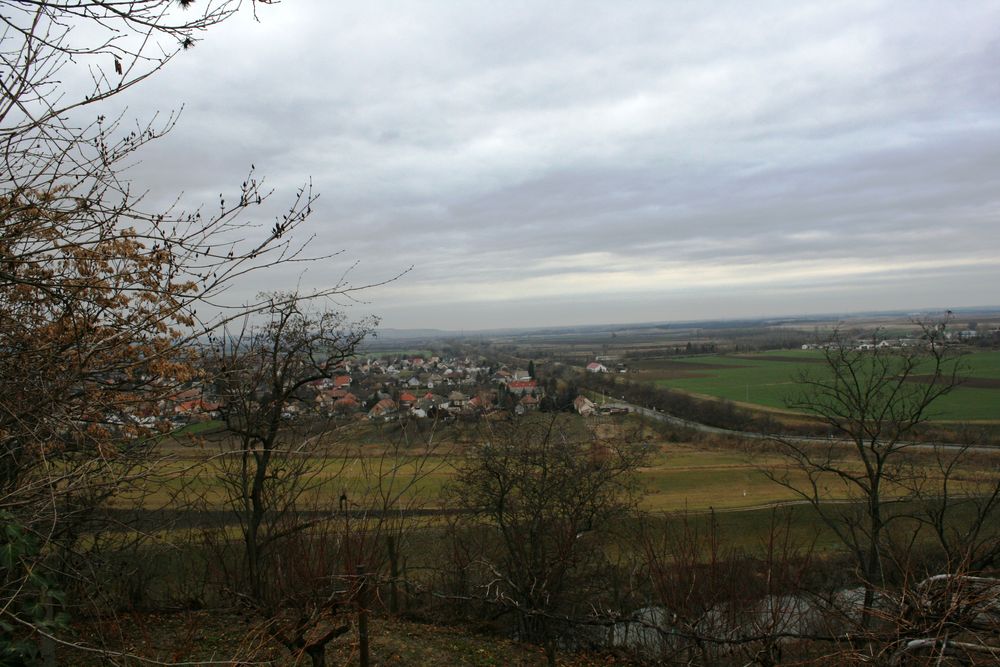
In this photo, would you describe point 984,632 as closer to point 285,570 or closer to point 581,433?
point 285,570

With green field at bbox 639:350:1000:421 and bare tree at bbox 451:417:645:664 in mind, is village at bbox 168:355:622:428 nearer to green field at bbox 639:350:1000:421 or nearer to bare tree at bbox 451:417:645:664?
bare tree at bbox 451:417:645:664

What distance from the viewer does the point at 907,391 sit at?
1166 cm

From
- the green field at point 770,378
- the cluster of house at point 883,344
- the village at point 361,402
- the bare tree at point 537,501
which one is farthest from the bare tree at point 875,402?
the village at point 361,402

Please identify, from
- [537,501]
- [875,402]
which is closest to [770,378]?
[875,402]

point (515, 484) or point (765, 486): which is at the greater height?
point (515, 484)

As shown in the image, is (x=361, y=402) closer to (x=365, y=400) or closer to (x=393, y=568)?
(x=365, y=400)

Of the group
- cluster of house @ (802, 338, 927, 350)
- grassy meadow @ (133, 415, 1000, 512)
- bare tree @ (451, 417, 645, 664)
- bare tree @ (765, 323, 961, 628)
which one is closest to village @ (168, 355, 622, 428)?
grassy meadow @ (133, 415, 1000, 512)

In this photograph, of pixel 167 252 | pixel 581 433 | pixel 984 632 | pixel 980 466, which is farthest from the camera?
pixel 980 466

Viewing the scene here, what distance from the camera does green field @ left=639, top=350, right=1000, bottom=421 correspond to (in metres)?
26.8

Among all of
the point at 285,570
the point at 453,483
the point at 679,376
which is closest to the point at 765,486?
the point at 453,483

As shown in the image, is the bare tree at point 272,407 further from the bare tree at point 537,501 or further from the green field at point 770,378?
the green field at point 770,378

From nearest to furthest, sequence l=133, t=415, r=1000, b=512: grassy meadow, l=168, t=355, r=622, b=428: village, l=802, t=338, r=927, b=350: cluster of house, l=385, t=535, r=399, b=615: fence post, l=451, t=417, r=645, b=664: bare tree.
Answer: l=168, t=355, r=622, b=428: village, l=385, t=535, r=399, b=615: fence post, l=133, t=415, r=1000, b=512: grassy meadow, l=451, t=417, r=645, b=664: bare tree, l=802, t=338, r=927, b=350: cluster of house

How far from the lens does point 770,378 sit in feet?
139

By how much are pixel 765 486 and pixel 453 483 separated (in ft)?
45.8
